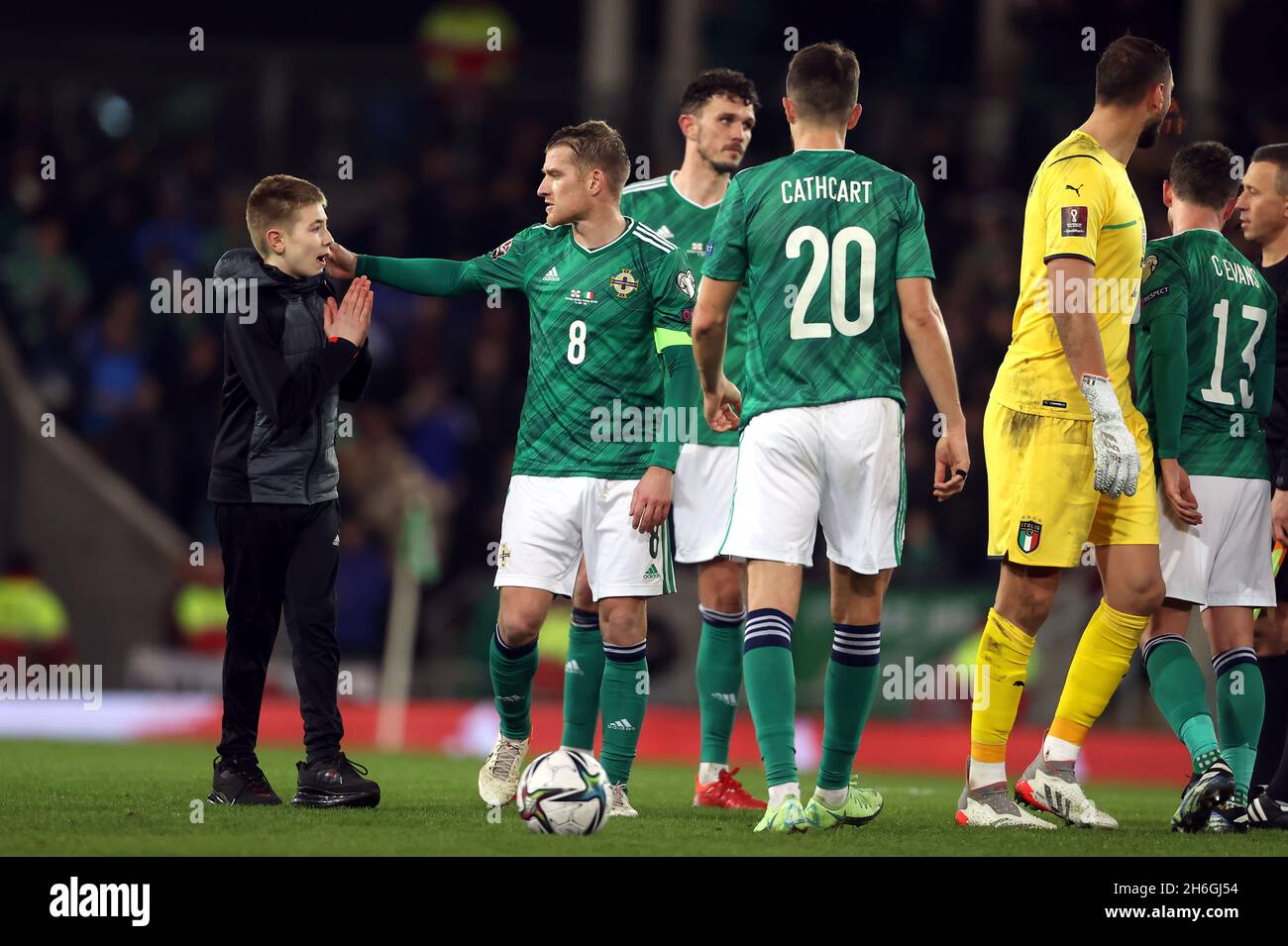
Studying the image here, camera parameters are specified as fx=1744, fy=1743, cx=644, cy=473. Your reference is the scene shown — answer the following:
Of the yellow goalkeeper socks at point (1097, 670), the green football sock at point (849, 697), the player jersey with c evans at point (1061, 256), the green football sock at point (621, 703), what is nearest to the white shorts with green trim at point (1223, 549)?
the yellow goalkeeper socks at point (1097, 670)

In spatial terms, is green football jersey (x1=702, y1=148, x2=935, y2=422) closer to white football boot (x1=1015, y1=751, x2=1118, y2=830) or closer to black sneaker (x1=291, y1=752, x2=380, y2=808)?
white football boot (x1=1015, y1=751, x2=1118, y2=830)

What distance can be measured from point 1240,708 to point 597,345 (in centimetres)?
268

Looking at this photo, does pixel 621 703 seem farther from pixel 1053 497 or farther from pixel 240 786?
pixel 1053 497

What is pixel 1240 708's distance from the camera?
20.8 ft

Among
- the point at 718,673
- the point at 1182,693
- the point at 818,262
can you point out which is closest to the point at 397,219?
the point at 718,673

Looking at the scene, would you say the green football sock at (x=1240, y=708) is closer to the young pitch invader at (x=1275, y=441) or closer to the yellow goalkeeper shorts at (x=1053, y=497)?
the young pitch invader at (x=1275, y=441)

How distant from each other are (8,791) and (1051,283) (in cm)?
411

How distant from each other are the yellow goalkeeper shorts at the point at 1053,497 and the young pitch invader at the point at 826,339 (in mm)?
285

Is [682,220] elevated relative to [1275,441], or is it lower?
elevated

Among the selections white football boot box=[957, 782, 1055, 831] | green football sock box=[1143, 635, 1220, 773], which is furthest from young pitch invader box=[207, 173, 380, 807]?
green football sock box=[1143, 635, 1220, 773]

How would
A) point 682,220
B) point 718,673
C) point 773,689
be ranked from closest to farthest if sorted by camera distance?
point 773,689 < point 718,673 < point 682,220

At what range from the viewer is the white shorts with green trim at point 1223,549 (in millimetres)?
6301

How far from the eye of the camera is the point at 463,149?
590 inches

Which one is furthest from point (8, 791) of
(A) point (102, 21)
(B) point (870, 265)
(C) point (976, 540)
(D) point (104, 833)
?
(A) point (102, 21)
